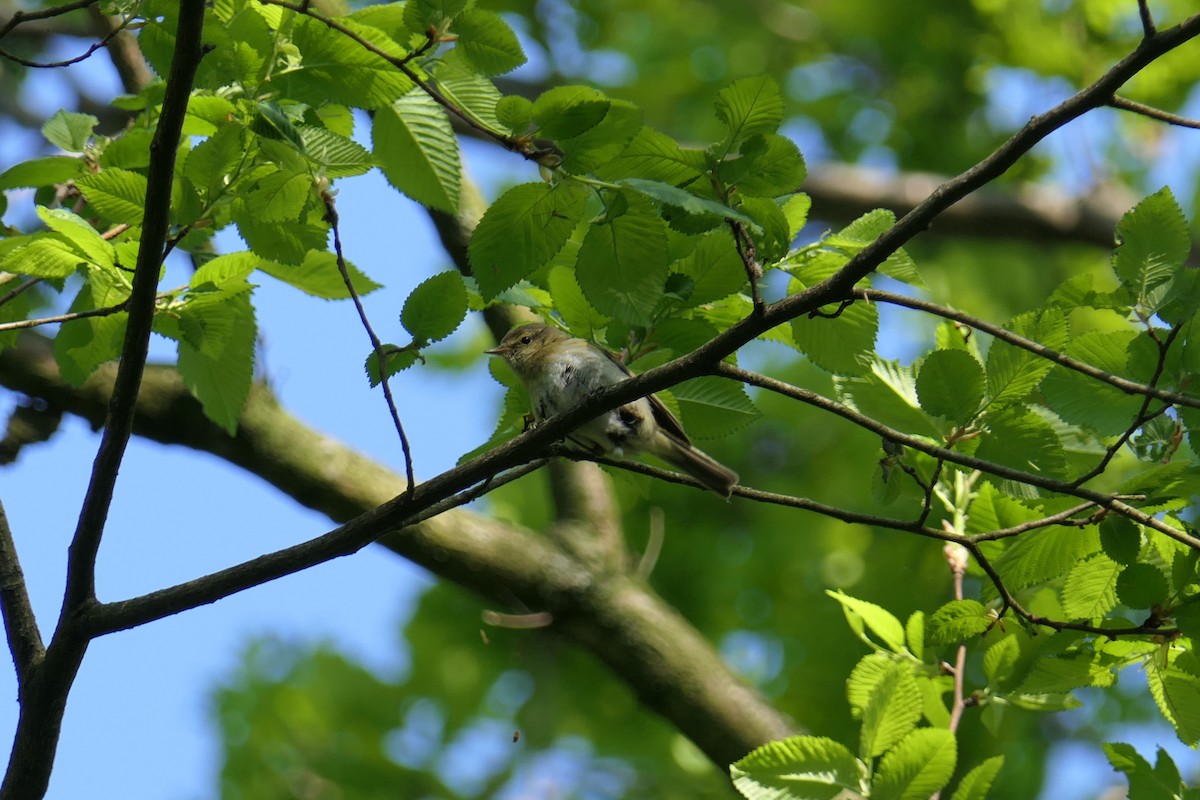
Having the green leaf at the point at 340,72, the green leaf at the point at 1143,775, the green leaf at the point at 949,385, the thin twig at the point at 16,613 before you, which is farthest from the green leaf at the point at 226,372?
the green leaf at the point at 1143,775

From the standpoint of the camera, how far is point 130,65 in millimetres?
4930

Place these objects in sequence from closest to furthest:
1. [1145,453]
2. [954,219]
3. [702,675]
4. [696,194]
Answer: [696,194], [1145,453], [702,675], [954,219]

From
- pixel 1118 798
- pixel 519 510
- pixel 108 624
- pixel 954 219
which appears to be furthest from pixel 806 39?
pixel 108 624

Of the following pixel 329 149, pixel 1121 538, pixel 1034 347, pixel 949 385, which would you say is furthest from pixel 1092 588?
pixel 329 149

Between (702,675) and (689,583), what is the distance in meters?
2.90

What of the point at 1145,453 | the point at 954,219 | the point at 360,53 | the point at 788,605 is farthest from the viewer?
the point at 954,219

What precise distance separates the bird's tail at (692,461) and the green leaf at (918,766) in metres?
0.94

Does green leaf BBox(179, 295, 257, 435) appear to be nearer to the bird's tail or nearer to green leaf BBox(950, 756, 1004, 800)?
the bird's tail

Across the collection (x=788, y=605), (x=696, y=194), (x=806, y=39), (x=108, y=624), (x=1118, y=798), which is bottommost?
(x=108, y=624)

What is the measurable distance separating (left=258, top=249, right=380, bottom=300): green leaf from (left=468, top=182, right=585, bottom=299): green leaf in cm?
78

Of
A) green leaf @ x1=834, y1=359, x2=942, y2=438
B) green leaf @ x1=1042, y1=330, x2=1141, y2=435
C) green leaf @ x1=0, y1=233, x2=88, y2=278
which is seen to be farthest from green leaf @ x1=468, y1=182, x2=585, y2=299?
green leaf @ x1=1042, y1=330, x2=1141, y2=435

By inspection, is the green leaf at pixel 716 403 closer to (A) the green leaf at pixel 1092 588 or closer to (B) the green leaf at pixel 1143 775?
(A) the green leaf at pixel 1092 588

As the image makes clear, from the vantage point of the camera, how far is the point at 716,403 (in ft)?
9.45

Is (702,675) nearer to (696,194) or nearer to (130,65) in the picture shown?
(696,194)
